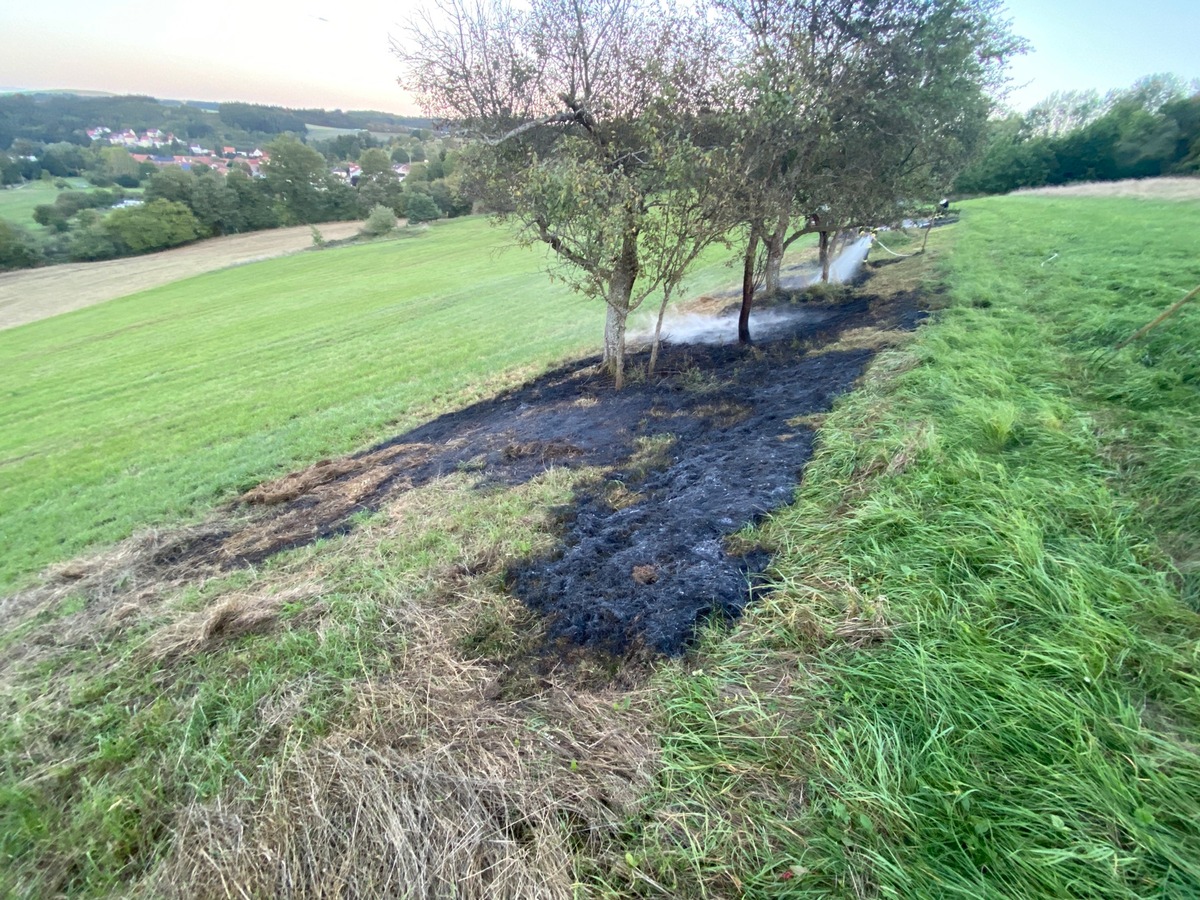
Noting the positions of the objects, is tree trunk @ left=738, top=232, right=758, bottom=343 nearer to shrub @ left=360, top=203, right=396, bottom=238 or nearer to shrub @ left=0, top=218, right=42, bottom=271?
shrub @ left=360, top=203, right=396, bottom=238

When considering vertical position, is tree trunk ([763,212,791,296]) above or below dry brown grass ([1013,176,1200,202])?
below

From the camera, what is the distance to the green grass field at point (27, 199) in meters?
66.2

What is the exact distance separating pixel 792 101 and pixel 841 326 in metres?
5.44

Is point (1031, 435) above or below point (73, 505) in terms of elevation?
above

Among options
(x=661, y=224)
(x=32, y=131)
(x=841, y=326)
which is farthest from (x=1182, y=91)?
(x=32, y=131)

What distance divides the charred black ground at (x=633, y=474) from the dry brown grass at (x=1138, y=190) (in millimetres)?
29789

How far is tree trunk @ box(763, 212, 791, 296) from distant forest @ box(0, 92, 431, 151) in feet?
362

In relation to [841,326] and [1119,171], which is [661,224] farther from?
[1119,171]

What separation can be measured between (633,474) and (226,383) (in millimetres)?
17399

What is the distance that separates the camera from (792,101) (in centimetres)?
981

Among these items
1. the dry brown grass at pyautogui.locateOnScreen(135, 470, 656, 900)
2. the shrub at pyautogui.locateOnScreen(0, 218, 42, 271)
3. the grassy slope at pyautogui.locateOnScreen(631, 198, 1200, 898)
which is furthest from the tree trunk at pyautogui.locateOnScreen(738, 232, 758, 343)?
the shrub at pyautogui.locateOnScreen(0, 218, 42, 271)

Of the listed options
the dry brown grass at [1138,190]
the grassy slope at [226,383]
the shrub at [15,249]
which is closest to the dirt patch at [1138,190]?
the dry brown grass at [1138,190]

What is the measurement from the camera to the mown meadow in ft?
7.96

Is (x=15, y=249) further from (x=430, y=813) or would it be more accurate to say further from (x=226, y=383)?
(x=430, y=813)
